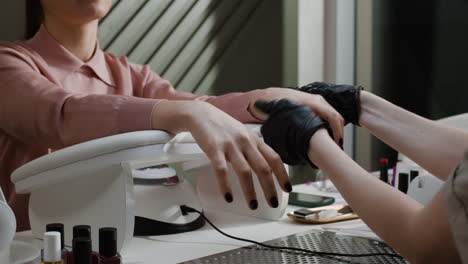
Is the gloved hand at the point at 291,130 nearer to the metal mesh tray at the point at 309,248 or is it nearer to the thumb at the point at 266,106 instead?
the thumb at the point at 266,106

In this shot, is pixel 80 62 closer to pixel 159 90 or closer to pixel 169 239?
pixel 159 90

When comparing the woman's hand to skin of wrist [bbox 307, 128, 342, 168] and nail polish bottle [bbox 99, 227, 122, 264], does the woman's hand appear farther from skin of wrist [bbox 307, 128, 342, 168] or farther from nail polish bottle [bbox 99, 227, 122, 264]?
nail polish bottle [bbox 99, 227, 122, 264]

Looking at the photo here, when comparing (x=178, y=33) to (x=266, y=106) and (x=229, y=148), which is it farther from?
(x=229, y=148)

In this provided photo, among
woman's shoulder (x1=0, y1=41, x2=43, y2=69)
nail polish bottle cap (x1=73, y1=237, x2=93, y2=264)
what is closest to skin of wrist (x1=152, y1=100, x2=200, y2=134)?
nail polish bottle cap (x1=73, y1=237, x2=93, y2=264)

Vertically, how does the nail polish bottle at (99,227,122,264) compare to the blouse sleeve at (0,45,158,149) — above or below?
below

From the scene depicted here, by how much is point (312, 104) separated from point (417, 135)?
16cm

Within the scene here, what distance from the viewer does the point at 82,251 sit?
0.68m

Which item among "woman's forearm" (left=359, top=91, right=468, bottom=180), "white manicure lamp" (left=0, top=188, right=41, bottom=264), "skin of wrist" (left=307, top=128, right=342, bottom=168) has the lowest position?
"white manicure lamp" (left=0, top=188, right=41, bottom=264)

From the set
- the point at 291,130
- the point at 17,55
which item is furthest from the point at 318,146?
the point at 17,55

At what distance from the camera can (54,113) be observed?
0.98 metres

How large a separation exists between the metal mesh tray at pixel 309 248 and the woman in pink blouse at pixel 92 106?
0.56 ft

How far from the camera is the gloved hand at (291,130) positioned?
737 mm

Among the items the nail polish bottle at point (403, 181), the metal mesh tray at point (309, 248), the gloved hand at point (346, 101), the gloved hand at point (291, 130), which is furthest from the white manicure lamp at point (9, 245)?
the nail polish bottle at point (403, 181)

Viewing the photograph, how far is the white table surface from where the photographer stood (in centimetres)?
89
